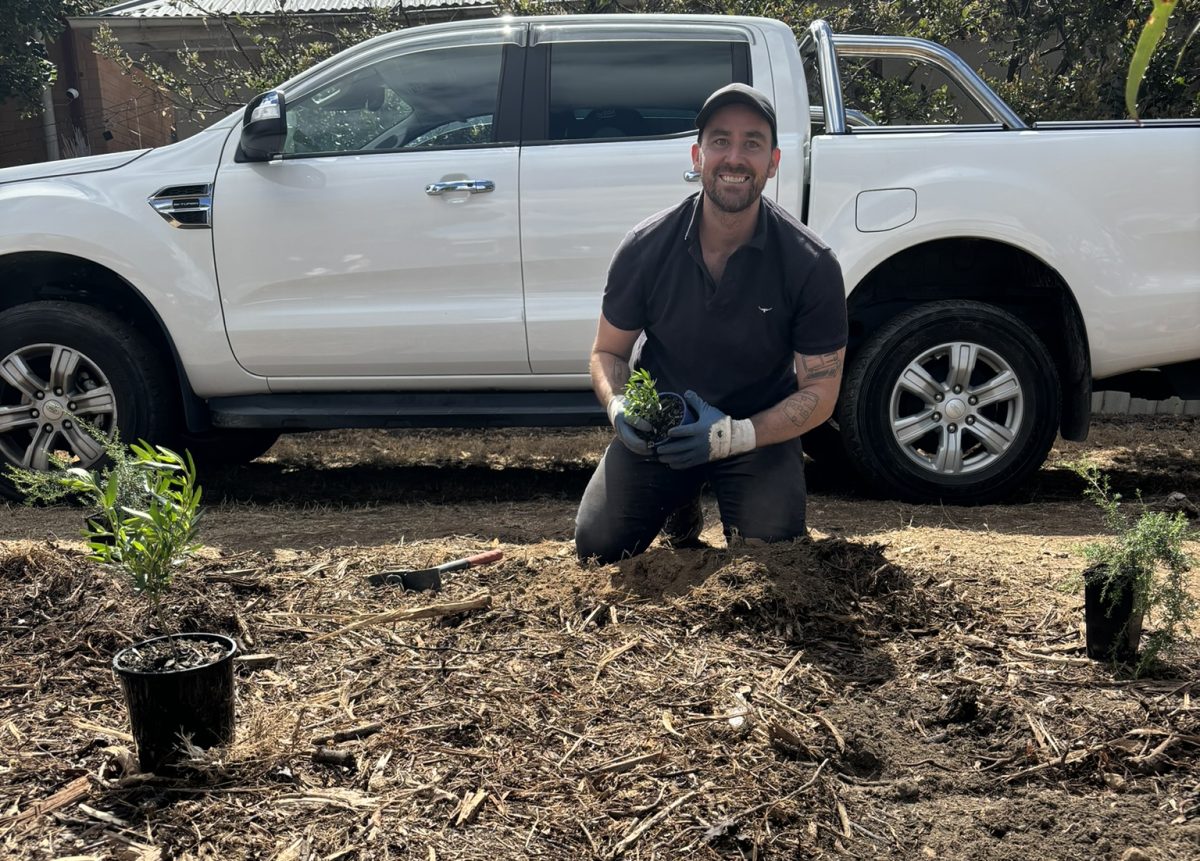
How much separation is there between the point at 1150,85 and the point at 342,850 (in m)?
7.81

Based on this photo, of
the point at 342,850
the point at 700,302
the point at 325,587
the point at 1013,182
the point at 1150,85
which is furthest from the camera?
the point at 1150,85

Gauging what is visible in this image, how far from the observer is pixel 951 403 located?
5.13 meters

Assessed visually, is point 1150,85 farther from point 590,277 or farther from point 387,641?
point 387,641

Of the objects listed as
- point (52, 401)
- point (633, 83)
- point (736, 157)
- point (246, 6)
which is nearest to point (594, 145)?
point (633, 83)

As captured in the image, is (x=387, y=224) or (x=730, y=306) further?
(x=387, y=224)

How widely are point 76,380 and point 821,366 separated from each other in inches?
143

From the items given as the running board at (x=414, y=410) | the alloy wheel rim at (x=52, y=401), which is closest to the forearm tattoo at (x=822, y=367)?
the running board at (x=414, y=410)

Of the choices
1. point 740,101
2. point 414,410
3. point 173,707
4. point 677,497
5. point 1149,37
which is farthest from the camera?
point 414,410

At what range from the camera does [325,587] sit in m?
3.56

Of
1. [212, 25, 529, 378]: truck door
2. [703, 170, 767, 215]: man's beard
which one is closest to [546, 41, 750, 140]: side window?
[212, 25, 529, 378]: truck door

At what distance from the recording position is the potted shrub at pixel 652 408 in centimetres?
358

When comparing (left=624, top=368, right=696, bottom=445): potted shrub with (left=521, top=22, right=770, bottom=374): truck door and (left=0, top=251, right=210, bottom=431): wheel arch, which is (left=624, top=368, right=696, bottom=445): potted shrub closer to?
(left=521, top=22, right=770, bottom=374): truck door

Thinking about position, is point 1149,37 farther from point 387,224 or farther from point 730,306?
point 387,224

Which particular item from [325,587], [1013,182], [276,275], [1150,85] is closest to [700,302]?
[325,587]
